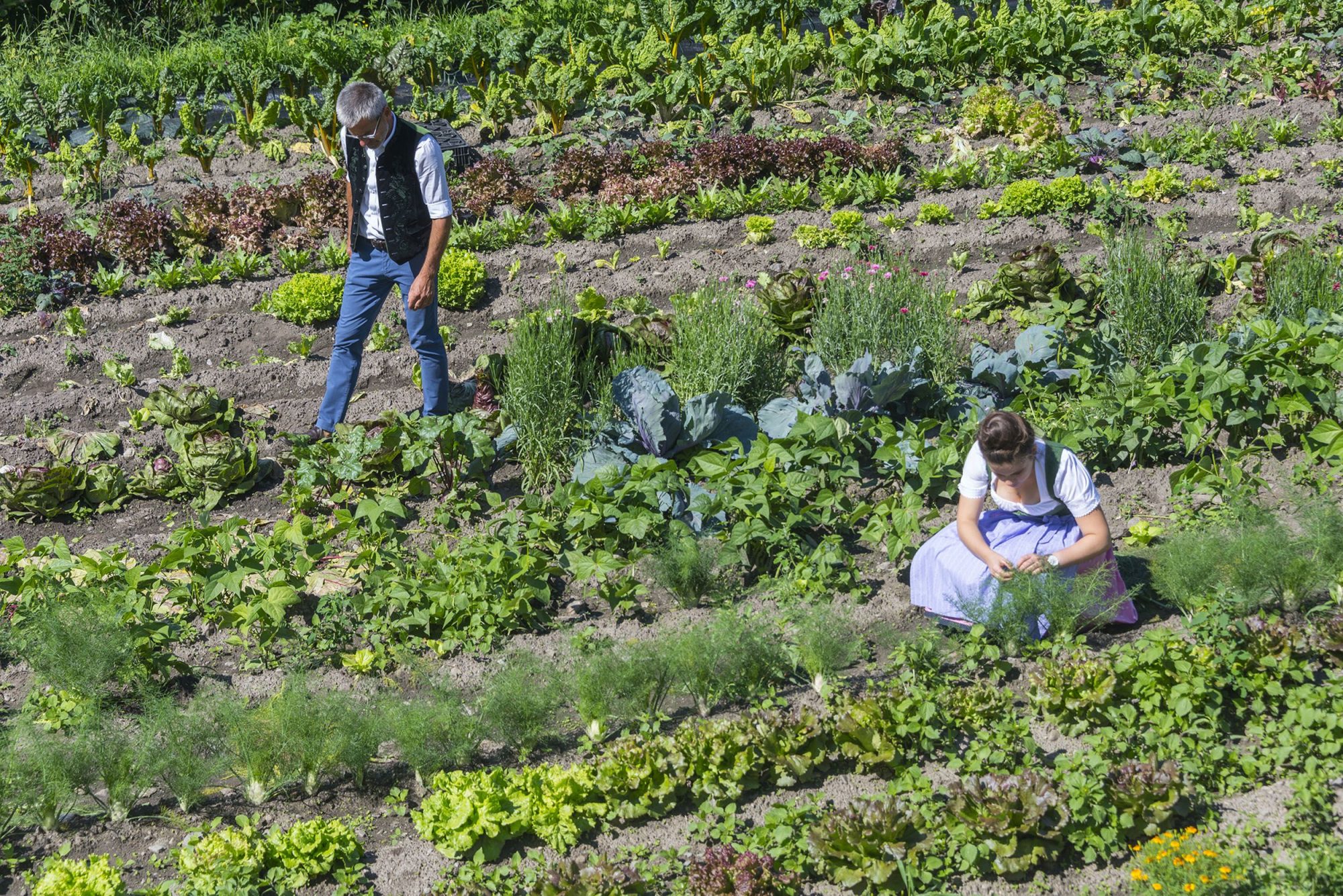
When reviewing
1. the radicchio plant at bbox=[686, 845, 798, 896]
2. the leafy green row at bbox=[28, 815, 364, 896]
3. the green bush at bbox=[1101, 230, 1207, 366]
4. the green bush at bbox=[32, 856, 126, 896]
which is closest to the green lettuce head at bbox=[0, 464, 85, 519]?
the leafy green row at bbox=[28, 815, 364, 896]

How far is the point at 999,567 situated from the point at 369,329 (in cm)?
331

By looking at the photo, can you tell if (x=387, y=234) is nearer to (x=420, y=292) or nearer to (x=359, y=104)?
(x=420, y=292)

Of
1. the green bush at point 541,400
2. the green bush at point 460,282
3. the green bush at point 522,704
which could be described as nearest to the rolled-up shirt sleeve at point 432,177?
the green bush at point 541,400

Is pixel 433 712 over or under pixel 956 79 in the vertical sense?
under

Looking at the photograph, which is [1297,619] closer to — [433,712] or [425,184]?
[433,712]

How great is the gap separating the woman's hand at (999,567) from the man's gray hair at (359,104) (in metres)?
3.31

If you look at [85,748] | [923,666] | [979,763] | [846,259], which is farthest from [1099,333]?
[85,748]

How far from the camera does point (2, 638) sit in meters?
4.75

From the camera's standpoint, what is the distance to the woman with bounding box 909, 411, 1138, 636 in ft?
14.6

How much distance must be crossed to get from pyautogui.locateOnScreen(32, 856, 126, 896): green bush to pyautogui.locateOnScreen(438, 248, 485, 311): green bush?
14.0 ft

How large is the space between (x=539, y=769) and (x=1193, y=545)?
250 centimetres

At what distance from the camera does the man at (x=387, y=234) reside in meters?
5.77

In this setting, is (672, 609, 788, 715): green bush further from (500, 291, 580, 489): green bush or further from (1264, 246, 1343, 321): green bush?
(1264, 246, 1343, 321): green bush

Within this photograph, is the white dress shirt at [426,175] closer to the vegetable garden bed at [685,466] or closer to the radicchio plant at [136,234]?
the vegetable garden bed at [685,466]
